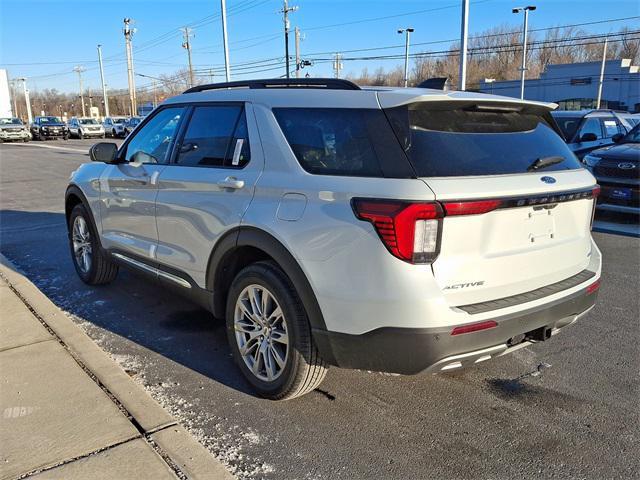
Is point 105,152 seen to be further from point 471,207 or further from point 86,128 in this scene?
point 86,128

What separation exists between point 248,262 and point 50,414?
4.61 feet

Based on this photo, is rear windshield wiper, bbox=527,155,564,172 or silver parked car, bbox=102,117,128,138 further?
silver parked car, bbox=102,117,128,138

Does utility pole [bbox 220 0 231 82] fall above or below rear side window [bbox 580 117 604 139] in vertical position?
above

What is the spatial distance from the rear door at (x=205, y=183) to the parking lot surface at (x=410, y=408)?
71cm

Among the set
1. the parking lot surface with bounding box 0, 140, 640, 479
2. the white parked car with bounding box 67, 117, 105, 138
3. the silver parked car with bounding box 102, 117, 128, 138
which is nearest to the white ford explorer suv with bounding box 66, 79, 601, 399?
the parking lot surface with bounding box 0, 140, 640, 479

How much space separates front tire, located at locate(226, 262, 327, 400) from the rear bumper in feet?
0.58

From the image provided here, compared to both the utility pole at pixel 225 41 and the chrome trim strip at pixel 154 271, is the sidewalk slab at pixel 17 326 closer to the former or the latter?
the chrome trim strip at pixel 154 271

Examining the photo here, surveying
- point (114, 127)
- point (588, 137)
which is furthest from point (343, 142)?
point (114, 127)

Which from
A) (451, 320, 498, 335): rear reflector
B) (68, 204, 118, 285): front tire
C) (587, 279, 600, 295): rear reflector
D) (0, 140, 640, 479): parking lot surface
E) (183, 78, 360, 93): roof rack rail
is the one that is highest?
(183, 78, 360, 93): roof rack rail

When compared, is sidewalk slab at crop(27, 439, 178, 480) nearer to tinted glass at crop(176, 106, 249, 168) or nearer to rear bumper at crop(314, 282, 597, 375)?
rear bumper at crop(314, 282, 597, 375)

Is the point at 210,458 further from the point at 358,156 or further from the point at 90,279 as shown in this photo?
the point at 90,279

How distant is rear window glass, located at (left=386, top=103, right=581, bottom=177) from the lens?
8.78 ft

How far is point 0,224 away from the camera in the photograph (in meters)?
8.98

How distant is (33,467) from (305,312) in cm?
149
